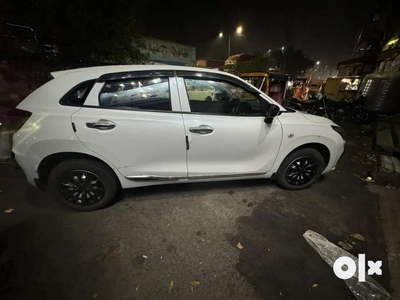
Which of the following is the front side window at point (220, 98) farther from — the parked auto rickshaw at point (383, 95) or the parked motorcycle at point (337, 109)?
the parked auto rickshaw at point (383, 95)

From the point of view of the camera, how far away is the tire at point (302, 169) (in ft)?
9.48

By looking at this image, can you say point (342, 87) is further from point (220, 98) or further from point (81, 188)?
point (81, 188)

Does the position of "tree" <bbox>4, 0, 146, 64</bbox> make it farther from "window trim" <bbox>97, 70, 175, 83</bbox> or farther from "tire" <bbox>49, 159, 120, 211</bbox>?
"tire" <bbox>49, 159, 120, 211</bbox>

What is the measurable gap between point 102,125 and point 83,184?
82 cm

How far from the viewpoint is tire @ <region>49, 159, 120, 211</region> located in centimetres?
229

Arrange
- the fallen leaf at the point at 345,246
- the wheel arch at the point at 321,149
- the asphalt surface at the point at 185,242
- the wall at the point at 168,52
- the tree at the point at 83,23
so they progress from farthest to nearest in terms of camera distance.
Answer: the wall at the point at 168,52, the tree at the point at 83,23, the wheel arch at the point at 321,149, the fallen leaf at the point at 345,246, the asphalt surface at the point at 185,242

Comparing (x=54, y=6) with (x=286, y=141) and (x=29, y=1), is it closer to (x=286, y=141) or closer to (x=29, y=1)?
(x=29, y=1)

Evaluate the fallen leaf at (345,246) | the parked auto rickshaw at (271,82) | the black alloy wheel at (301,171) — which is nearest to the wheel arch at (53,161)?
the black alloy wheel at (301,171)

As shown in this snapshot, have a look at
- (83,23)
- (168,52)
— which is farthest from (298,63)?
(83,23)

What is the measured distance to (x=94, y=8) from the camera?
15.4 ft

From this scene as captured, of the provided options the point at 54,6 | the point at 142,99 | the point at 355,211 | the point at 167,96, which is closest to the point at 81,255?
the point at 142,99

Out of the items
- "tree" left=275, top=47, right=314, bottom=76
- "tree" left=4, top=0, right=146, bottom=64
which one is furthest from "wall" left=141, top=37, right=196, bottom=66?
"tree" left=275, top=47, right=314, bottom=76

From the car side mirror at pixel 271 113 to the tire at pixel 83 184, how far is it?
209 centimetres

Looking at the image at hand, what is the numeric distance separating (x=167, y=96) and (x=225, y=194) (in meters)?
1.68
